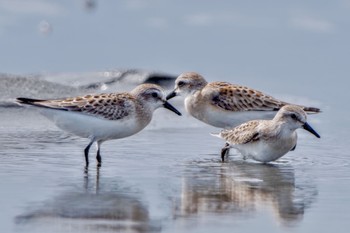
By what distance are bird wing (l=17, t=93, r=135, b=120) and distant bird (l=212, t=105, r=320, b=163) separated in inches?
53.6

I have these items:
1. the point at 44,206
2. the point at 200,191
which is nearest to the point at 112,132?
the point at 200,191

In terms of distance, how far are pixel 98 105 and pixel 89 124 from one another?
0.89 feet

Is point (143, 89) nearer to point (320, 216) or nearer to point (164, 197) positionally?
point (164, 197)

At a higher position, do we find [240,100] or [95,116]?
[240,100]

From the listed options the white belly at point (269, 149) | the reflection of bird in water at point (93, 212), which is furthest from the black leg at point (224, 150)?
the reflection of bird in water at point (93, 212)

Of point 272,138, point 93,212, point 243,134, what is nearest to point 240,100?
point 243,134

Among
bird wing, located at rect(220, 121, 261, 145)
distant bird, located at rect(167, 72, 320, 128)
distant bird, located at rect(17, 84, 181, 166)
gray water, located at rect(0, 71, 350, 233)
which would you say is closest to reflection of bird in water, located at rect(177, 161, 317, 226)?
gray water, located at rect(0, 71, 350, 233)

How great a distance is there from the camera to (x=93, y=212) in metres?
9.82

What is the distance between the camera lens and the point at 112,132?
42.6ft

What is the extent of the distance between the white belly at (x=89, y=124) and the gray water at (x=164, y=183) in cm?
35

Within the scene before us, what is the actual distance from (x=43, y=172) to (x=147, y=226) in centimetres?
290

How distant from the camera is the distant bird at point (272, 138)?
13164 millimetres

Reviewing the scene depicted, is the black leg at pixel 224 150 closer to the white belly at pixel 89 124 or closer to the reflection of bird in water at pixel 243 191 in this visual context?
the reflection of bird in water at pixel 243 191

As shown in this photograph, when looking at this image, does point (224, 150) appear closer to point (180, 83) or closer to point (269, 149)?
point (269, 149)
